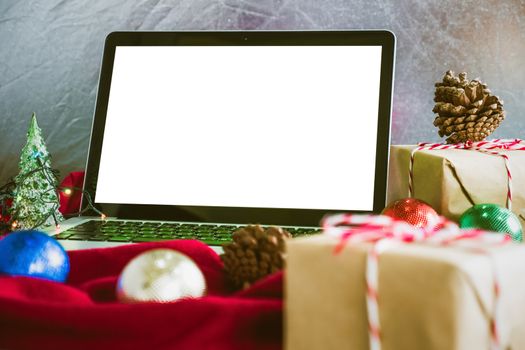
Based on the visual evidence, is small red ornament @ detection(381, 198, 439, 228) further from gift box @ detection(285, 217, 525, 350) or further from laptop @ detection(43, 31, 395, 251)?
gift box @ detection(285, 217, 525, 350)

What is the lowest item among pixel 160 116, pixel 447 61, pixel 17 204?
pixel 17 204

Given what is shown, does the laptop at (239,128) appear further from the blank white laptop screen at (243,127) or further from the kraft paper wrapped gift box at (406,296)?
the kraft paper wrapped gift box at (406,296)

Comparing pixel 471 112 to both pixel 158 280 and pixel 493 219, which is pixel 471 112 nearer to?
pixel 493 219

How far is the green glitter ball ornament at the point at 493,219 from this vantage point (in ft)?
2.18

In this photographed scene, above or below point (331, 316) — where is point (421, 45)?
above

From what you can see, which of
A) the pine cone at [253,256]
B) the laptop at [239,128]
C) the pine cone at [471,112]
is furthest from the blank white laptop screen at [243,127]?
the pine cone at [253,256]

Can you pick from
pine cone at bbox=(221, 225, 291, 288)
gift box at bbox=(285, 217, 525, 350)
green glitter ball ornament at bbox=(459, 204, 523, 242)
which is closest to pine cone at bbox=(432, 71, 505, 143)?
green glitter ball ornament at bbox=(459, 204, 523, 242)

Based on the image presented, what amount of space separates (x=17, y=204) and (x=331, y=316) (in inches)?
24.2

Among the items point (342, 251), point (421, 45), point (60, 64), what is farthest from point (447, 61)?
point (342, 251)

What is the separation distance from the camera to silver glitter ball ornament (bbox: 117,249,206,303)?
0.43 m

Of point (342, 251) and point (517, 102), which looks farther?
point (517, 102)

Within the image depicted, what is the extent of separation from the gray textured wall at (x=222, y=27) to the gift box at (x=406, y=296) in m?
0.77

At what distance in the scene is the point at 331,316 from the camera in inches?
13.4

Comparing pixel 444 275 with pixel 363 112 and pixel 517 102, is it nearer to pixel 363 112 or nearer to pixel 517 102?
pixel 363 112
